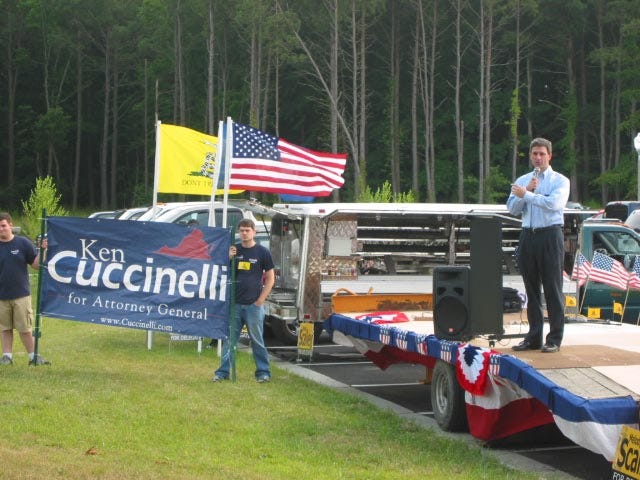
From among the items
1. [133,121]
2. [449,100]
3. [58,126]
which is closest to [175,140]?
[449,100]

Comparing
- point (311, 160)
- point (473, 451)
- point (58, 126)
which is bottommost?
point (473, 451)

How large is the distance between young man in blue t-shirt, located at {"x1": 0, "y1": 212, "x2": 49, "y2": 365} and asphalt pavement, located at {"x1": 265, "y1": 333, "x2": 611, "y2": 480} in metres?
3.51

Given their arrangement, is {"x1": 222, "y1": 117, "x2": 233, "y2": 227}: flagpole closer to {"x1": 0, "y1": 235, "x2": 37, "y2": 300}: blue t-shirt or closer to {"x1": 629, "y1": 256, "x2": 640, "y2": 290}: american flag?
{"x1": 0, "y1": 235, "x2": 37, "y2": 300}: blue t-shirt

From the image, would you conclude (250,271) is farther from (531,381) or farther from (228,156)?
(531,381)

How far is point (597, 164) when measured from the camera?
62.8m

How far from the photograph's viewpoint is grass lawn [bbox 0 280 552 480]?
7164 millimetres

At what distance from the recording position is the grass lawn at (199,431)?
23.5 feet

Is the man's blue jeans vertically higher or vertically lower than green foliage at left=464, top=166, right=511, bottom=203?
lower

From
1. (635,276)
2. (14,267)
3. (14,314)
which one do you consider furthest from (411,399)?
(635,276)

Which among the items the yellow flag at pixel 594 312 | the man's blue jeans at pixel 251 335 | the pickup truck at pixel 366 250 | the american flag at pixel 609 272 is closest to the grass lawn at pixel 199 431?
the man's blue jeans at pixel 251 335

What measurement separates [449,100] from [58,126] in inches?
1051

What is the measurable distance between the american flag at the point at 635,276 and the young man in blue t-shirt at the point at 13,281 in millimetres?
9175

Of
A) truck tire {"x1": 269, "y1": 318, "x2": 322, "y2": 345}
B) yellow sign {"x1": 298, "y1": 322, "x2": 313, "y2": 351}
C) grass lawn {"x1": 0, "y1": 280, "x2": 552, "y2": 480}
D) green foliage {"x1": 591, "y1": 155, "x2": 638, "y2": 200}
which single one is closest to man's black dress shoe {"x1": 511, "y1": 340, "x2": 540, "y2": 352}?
grass lawn {"x1": 0, "y1": 280, "x2": 552, "y2": 480}

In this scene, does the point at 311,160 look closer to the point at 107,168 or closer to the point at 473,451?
the point at 473,451
